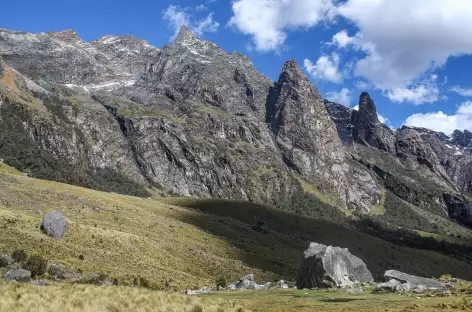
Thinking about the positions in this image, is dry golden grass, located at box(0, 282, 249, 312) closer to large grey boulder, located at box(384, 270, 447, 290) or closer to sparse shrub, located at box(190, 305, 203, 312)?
sparse shrub, located at box(190, 305, 203, 312)

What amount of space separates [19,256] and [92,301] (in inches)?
1435

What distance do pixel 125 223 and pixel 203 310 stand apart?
79974 mm

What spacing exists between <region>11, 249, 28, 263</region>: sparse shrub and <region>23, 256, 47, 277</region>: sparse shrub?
6.33 feet

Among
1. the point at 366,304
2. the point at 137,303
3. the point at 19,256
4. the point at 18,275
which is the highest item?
the point at 366,304

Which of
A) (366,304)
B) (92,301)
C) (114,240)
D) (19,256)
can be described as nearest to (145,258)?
(114,240)

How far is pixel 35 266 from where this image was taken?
53562 millimetres

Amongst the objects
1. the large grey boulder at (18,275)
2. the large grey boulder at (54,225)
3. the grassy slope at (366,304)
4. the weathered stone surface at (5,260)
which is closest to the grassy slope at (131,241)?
the large grey boulder at (54,225)

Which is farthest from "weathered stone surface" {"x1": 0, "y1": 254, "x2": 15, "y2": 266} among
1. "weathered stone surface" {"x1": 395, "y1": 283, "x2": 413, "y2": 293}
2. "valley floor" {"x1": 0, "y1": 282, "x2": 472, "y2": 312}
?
"weathered stone surface" {"x1": 395, "y1": 283, "x2": 413, "y2": 293}

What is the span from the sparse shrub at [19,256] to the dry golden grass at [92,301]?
29506 millimetres

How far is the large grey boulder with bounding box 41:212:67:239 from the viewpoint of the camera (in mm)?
72006

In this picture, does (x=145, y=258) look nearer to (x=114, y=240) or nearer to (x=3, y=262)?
(x=114, y=240)

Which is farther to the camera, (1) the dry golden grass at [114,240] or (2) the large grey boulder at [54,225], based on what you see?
(2) the large grey boulder at [54,225]

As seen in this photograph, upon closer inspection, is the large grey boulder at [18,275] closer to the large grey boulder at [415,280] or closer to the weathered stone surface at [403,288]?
the weathered stone surface at [403,288]

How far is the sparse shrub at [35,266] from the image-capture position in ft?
174
